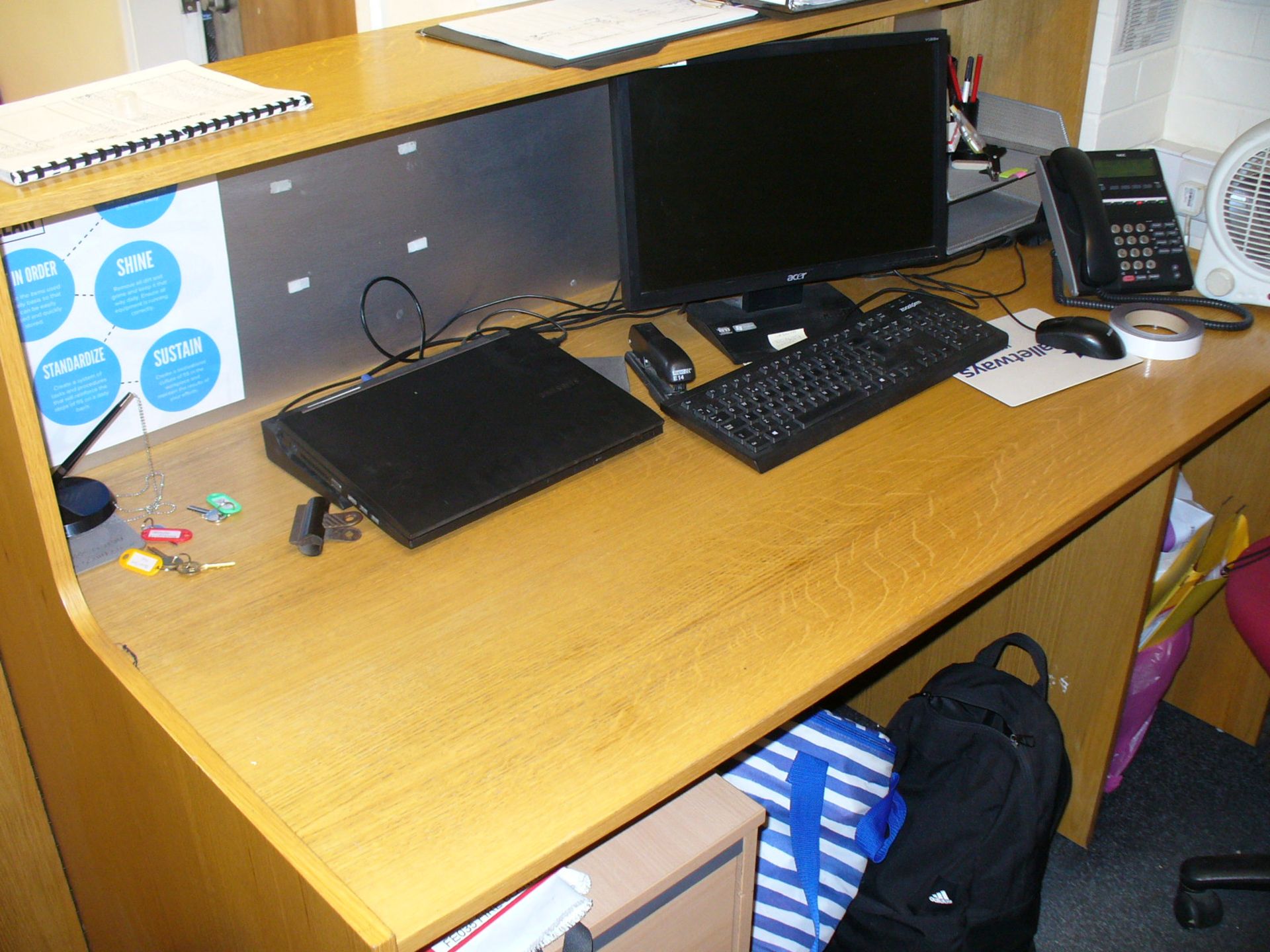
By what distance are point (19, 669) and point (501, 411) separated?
587 mm

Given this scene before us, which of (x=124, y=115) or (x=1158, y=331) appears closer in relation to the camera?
(x=124, y=115)

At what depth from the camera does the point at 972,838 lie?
1502 millimetres

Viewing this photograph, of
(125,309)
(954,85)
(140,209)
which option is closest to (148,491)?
(125,309)

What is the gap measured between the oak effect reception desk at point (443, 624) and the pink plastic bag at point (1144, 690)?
335 millimetres

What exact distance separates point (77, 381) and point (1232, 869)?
168cm

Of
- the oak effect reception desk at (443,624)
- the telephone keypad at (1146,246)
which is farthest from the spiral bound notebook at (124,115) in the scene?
the telephone keypad at (1146,246)

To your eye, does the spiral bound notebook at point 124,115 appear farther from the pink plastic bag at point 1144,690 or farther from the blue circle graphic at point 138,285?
the pink plastic bag at point 1144,690

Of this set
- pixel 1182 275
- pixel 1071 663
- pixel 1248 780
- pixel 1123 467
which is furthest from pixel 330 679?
pixel 1248 780

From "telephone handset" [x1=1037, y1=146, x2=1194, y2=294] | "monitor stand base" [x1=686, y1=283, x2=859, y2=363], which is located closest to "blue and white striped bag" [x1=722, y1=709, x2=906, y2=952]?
"monitor stand base" [x1=686, y1=283, x2=859, y2=363]

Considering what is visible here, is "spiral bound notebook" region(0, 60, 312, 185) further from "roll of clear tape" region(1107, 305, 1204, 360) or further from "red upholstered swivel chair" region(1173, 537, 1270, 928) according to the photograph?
"red upholstered swivel chair" region(1173, 537, 1270, 928)

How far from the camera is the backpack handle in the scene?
156 centimetres

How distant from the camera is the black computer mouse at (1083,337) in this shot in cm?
152

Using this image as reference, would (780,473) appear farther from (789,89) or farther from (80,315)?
(80,315)

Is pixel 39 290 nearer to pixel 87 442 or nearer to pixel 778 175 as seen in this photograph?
pixel 87 442
